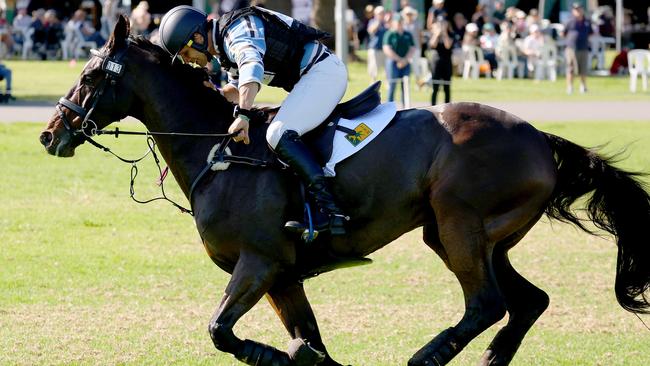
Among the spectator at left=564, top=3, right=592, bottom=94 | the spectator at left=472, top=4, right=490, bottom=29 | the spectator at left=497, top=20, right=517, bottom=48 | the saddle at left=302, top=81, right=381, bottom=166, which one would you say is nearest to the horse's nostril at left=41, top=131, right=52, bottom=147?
the saddle at left=302, top=81, right=381, bottom=166

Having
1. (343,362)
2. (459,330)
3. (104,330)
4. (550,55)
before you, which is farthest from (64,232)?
(550,55)

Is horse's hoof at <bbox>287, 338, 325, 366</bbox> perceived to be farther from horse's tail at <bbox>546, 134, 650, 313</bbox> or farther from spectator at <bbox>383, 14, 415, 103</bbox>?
spectator at <bbox>383, 14, 415, 103</bbox>

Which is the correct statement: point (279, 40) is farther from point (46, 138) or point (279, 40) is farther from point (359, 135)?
point (46, 138)

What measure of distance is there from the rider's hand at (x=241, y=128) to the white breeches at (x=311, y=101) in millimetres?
163

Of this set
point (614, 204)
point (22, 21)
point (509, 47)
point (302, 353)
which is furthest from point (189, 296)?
point (22, 21)

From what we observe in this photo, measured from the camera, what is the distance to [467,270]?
7.33m

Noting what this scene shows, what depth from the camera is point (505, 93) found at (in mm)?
A: 34406

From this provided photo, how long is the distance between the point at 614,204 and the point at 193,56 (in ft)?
9.50

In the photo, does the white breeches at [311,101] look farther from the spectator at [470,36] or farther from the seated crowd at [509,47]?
the spectator at [470,36]

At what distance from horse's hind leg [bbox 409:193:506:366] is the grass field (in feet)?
3.29

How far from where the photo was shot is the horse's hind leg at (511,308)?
25.0 ft

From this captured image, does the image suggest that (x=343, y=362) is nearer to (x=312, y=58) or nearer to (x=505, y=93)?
(x=312, y=58)

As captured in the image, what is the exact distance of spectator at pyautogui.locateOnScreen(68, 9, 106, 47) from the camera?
45188 millimetres

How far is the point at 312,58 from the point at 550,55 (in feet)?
115
